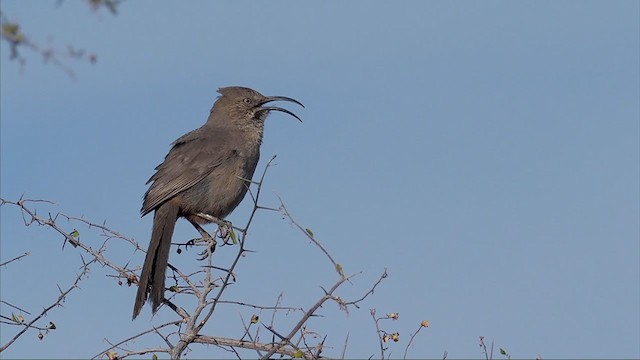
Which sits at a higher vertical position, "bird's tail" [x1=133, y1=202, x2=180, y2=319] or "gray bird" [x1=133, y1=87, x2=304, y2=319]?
"gray bird" [x1=133, y1=87, x2=304, y2=319]

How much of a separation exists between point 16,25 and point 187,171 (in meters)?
5.15

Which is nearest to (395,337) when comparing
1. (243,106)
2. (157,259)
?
(157,259)

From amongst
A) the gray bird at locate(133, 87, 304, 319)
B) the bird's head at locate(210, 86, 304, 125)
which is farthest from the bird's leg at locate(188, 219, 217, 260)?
the bird's head at locate(210, 86, 304, 125)

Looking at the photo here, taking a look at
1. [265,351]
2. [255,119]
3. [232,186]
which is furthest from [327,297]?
[255,119]

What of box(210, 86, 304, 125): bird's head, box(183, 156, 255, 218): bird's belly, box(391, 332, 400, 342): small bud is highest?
box(210, 86, 304, 125): bird's head

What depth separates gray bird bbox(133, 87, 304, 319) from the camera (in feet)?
24.5

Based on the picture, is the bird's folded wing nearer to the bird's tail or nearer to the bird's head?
the bird's tail

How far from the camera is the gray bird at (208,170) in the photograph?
24.5 ft

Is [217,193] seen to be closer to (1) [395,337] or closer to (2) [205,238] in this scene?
(2) [205,238]

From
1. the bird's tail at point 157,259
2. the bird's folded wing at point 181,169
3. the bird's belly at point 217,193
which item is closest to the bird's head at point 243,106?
the bird's folded wing at point 181,169

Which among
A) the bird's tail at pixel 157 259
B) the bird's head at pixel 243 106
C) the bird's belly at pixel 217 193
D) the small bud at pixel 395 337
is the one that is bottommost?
the small bud at pixel 395 337

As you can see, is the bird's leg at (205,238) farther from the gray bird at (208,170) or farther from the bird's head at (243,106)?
the bird's head at (243,106)

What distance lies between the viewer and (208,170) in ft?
25.5

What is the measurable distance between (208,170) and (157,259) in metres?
1.56
